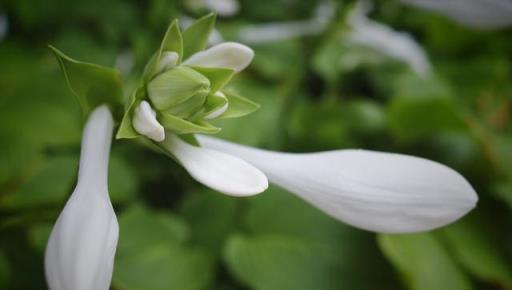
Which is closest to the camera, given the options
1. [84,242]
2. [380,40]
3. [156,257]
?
[84,242]

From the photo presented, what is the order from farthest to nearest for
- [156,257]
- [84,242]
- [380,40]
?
1. [380,40]
2. [156,257]
3. [84,242]

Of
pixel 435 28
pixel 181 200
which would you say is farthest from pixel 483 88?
pixel 181 200

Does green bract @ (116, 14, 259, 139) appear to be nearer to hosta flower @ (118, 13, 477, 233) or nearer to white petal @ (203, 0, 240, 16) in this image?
hosta flower @ (118, 13, 477, 233)

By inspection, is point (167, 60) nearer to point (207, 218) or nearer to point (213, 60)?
point (213, 60)

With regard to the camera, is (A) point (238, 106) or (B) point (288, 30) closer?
(A) point (238, 106)

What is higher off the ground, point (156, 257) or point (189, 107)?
point (189, 107)

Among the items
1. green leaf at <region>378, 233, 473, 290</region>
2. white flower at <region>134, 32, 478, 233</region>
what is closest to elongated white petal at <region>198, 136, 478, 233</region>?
white flower at <region>134, 32, 478, 233</region>

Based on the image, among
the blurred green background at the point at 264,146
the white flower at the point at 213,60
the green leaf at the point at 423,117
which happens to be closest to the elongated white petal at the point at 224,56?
the white flower at the point at 213,60

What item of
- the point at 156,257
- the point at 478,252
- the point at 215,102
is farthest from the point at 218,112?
the point at 478,252

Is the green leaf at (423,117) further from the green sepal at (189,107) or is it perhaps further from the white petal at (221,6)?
the green sepal at (189,107)
